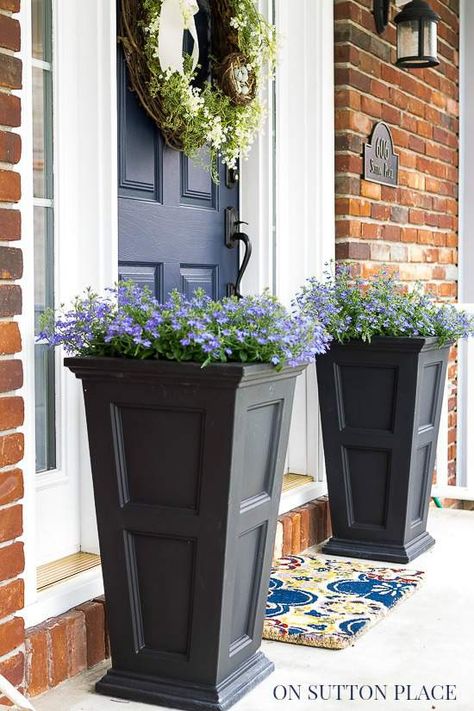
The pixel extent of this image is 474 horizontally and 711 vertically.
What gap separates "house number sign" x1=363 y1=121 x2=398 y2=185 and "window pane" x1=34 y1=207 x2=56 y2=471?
1751mm

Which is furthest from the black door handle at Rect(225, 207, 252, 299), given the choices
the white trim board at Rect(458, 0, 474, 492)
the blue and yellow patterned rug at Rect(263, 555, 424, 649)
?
the white trim board at Rect(458, 0, 474, 492)

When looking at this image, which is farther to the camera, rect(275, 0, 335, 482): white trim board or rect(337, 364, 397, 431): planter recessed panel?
rect(275, 0, 335, 482): white trim board

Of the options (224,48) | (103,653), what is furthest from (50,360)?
(224,48)

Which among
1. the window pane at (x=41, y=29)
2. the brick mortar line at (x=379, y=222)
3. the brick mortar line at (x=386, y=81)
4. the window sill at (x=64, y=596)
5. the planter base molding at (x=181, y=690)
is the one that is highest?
the brick mortar line at (x=386, y=81)

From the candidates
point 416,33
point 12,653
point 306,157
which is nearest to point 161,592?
point 12,653

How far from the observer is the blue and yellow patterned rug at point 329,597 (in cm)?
284

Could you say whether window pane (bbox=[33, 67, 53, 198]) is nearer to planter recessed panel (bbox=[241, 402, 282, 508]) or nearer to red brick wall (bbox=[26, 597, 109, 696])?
planter recessed panel (bbox=[241, 402, 282, 508])

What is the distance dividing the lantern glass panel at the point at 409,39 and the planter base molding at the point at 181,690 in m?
2.49

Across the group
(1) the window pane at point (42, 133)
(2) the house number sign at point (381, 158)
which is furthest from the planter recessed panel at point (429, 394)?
(1) the window pane at point (42, 133)

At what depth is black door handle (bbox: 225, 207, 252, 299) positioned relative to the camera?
11.9 feet

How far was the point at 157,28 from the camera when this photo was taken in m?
3.03

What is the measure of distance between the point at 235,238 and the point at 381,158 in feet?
3.11

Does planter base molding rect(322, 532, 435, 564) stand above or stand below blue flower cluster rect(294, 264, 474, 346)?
below

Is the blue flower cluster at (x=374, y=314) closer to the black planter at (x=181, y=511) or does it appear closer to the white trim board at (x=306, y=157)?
the white trim board at (x=306, y=157)
